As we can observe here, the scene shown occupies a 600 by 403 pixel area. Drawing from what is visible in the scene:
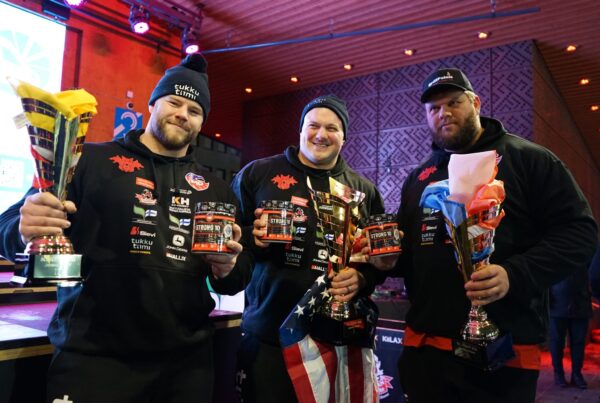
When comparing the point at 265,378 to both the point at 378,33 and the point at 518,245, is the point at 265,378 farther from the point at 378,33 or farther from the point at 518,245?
the point at 378,33

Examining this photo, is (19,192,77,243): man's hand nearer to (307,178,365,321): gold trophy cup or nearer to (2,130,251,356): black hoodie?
(2,130,251,356): black hoodie

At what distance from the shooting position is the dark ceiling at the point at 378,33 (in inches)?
238

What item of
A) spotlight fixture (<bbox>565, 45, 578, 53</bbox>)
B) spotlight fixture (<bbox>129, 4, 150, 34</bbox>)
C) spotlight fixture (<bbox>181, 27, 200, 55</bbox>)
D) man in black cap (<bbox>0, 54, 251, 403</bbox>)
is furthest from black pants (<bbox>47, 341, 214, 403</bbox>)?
spotlight fixture (<bbox>565, 45, 578, 53</bbox>)

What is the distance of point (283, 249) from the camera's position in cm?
193

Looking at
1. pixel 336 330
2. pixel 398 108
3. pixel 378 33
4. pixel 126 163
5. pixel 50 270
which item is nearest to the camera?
pixel 50 270

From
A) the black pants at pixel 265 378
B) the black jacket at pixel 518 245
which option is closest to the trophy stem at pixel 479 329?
the black jacket at pixel 518 245

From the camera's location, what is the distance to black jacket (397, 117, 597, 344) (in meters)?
1.56

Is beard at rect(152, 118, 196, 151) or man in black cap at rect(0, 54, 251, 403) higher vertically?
beard at rect(152, 118, 196, 151)

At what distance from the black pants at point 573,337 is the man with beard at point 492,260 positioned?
3.61 metres

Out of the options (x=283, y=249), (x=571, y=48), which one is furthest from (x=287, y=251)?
(x=571, y=48)

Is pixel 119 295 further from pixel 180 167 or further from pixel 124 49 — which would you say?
pixel 124 49

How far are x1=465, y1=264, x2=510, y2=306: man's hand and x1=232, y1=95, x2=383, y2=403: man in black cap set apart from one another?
43cm

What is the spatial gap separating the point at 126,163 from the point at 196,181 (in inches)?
9.9

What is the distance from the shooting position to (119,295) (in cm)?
143
